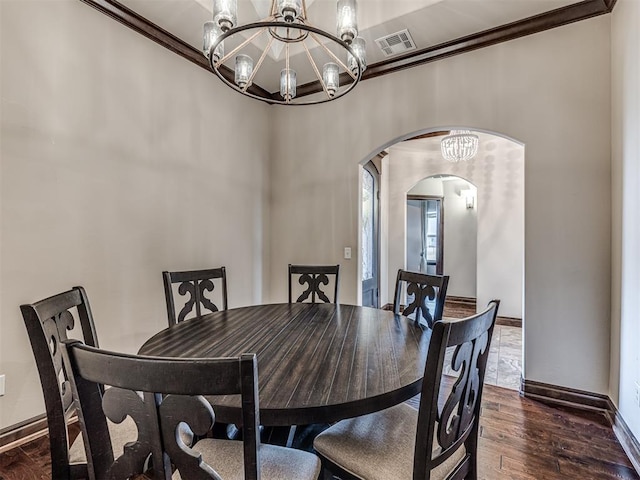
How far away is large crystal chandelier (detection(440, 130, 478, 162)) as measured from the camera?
14.3ft

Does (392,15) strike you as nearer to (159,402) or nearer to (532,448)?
(159,402)

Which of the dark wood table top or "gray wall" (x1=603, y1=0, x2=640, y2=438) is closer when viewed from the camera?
the dark wood table top

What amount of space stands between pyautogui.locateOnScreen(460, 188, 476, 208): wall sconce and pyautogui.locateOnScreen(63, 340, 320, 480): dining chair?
22.6ft

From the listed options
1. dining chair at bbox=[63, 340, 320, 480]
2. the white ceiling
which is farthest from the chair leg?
the white ceiling

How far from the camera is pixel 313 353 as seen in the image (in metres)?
1.41

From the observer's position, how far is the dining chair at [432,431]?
3.18ft

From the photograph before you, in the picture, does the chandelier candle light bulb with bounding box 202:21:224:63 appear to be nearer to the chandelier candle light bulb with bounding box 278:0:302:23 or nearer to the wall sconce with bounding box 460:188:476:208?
the chandelier candle light bulb with bounding box 278:0:302:23

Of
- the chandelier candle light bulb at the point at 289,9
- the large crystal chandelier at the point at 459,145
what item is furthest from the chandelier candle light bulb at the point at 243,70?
the large crystal chandelier at the point at 459,145

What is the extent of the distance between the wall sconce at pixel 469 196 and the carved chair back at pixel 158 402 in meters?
6.92

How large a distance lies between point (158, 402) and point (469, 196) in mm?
7035

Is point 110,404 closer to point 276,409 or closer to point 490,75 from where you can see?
point 276,409

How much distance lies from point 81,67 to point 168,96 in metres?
0.65

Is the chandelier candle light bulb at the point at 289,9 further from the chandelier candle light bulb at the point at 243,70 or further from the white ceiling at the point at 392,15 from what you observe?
the white ceiling at the point at 392,15

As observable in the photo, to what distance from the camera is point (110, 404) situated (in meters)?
0.79
